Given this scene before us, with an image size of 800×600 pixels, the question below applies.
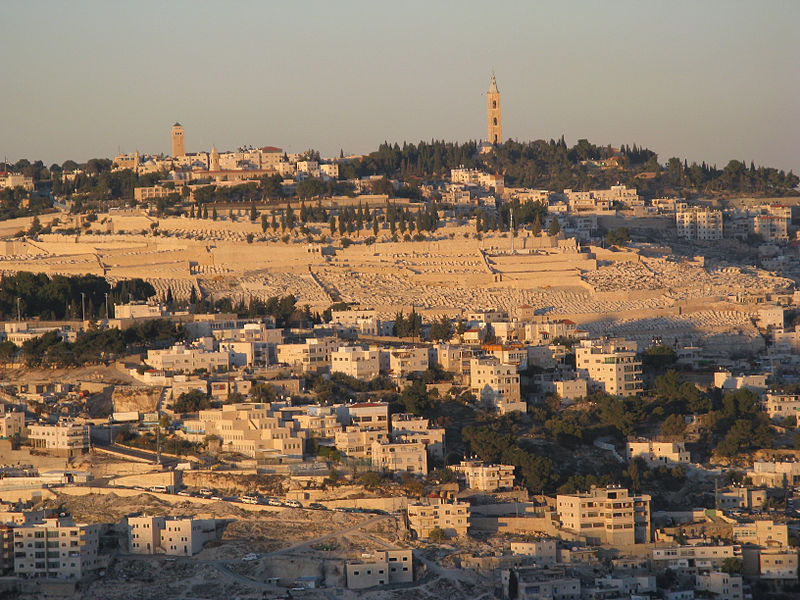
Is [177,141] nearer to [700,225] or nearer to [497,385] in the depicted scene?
[700,225]

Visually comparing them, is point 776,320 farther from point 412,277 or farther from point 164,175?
point 164,175

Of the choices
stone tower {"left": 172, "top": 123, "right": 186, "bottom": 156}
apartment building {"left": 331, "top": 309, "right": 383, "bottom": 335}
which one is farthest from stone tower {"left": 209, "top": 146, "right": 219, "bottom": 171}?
apartment building {"left": 331, "top": 309, "right": 383, "bottom": 335}

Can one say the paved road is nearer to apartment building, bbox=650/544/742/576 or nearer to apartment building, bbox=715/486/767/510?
apartment building, bbox=650/544/742/576

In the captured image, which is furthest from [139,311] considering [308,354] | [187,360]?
[308,354]

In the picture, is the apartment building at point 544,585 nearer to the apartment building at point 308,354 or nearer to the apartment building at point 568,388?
the apartment building at point 568,388

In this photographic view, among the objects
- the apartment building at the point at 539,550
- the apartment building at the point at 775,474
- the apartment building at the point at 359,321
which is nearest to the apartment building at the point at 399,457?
the apartment building at the point at 539,550

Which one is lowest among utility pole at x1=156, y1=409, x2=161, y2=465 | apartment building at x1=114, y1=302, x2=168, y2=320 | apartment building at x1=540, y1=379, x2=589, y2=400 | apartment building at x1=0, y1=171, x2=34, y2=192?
utility pole at x1=156, y1=409, x2=161, y2=465

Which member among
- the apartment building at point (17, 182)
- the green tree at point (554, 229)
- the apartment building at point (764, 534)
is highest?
the apartment building at point (17, 182)
